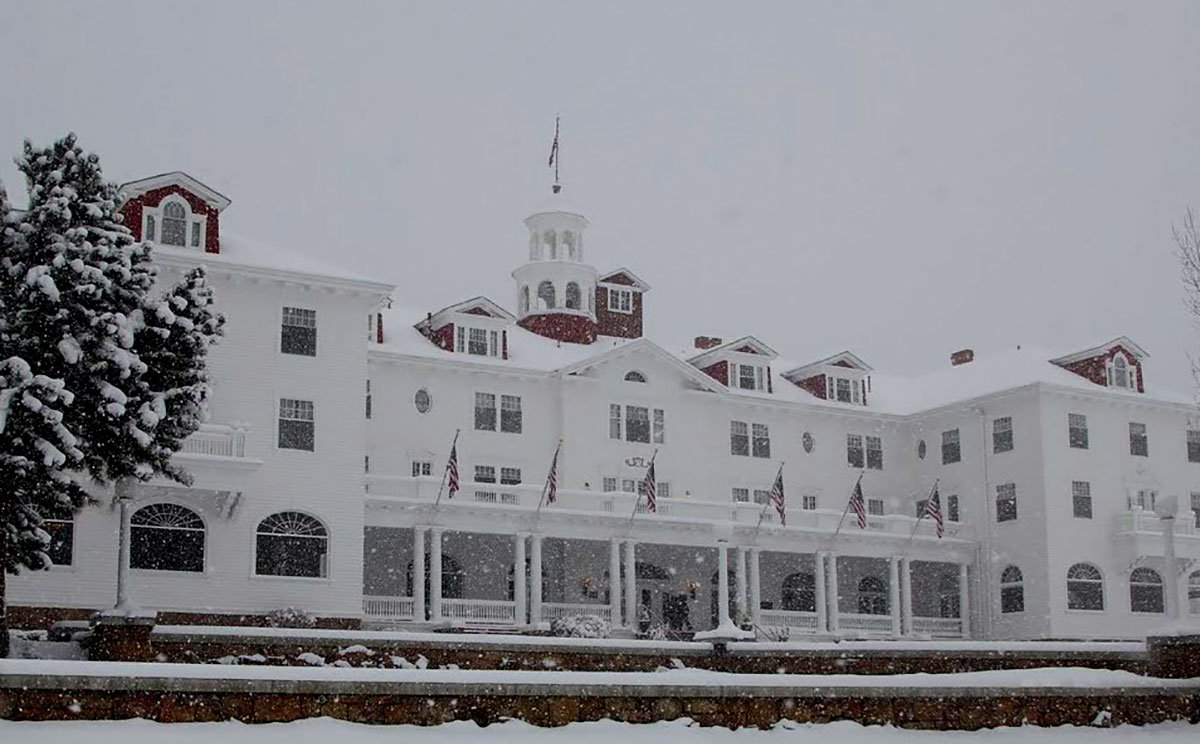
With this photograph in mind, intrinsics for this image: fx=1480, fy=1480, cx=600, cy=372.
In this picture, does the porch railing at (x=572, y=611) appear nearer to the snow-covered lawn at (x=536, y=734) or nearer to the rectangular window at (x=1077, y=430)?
the rectangular window at (x=1077, y=430)

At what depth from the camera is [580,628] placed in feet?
117

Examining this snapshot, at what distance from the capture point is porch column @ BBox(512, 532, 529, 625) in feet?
131

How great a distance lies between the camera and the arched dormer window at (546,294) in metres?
51.5

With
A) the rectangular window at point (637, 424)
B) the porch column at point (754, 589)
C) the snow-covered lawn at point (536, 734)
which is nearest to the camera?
the snow-covered lawn at point (536, 734)

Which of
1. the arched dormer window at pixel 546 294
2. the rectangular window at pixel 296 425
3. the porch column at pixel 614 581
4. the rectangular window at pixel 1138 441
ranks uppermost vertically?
the arched dormer window at pixel 546 294

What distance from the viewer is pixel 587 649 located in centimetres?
2794

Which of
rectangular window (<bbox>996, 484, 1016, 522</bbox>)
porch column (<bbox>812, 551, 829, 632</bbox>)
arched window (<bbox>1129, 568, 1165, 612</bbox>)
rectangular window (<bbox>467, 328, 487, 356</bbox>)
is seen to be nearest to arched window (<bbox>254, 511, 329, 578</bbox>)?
rectangular window (<bbox>467, 328, 487, 356</bbox>)

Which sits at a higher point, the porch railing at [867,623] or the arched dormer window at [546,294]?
the arched dormer window at [546,294]

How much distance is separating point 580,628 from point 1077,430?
2179cm

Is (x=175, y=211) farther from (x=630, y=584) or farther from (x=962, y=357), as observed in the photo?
(x=962, y=357)

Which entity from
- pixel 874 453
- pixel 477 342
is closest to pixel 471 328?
pixel 477 342

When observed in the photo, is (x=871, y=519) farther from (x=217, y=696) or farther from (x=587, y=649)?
(x=217, y=696)

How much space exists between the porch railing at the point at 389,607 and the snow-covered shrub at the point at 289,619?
11.8 feet

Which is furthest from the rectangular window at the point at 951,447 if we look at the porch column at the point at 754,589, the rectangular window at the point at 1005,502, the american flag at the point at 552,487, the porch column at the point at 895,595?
the american flag at the point at 552,487
